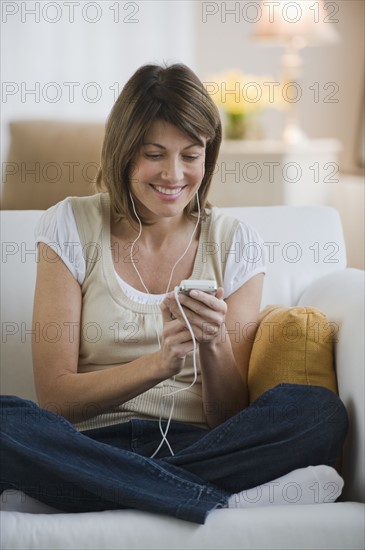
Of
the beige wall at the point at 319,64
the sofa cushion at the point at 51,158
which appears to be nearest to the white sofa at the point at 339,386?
the sofa cushion at the point at 51,158

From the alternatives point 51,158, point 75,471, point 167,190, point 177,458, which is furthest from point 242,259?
point 51,158

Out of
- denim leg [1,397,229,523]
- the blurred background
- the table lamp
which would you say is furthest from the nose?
the table lamp

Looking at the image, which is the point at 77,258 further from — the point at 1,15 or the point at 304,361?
the point at 1,15

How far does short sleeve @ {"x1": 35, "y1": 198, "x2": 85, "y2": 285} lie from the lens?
4.99 ft

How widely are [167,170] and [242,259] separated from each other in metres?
0.23

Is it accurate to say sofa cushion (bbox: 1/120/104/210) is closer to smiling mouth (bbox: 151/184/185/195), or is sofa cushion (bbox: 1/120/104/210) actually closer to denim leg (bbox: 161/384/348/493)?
smiling mouth (bbox: 151/184/185/195)

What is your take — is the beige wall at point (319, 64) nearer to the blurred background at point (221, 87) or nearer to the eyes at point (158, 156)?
the blurred background at point (221, 87)

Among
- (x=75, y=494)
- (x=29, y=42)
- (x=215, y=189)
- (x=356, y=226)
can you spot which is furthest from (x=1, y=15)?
(x=75, y=494)

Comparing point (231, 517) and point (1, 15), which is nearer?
point (231, 517)

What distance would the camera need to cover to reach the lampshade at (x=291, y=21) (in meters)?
3.69

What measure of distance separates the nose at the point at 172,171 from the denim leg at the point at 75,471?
450 millimetres

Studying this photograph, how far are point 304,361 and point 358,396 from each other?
0.14m

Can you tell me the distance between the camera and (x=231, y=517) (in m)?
1.22

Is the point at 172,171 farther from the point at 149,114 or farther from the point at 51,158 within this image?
the point at 51,158
